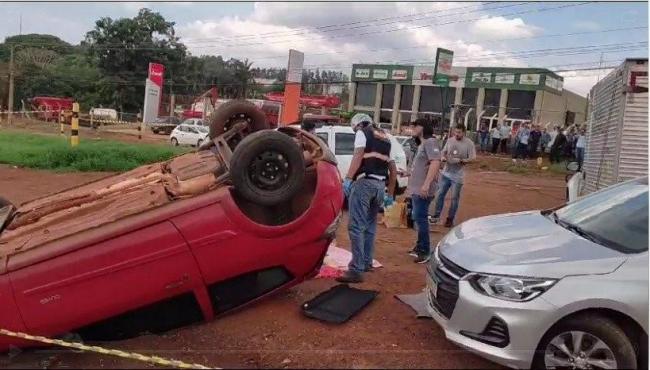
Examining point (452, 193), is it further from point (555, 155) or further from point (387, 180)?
point (555, 155)

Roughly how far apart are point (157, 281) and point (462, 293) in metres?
2.14

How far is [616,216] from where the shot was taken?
14.2 ft

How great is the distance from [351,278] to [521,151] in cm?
2271

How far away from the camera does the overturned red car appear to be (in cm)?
402

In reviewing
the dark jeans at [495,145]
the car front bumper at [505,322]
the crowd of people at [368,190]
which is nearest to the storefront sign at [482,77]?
the dark jeans at [495,145]

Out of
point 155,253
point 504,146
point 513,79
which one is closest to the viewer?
point 155,253

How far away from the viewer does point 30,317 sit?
4.02m

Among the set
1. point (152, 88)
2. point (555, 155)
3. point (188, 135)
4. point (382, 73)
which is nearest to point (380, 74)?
point (382, 73)

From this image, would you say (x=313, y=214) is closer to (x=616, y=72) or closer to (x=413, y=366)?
(x=413, y=366)

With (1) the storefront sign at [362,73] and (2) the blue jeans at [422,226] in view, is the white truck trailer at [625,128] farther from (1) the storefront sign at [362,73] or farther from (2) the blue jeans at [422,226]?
(1) the storefront sign at [362,73]

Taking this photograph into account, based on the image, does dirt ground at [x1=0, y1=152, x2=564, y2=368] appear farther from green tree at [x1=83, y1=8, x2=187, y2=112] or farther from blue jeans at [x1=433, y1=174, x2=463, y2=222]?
green tree at [x1=83, y1=8, x2=187, y2=112]

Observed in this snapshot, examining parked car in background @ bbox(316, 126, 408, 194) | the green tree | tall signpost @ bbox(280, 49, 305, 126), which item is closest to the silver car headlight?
parked car in background @ bbox(316, 126, 408, 194)

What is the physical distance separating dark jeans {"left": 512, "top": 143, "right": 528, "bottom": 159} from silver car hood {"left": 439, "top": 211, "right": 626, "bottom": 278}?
74.7ft

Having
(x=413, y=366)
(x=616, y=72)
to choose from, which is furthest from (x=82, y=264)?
(x=616, y=72)
